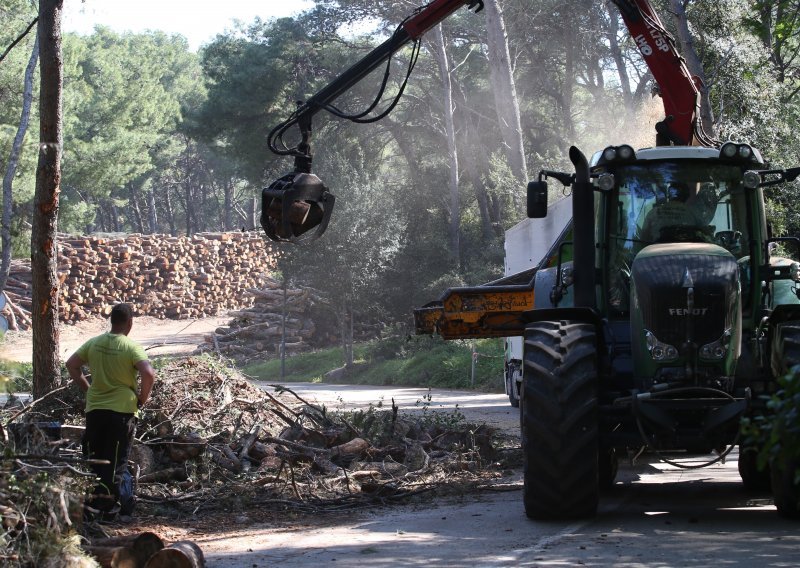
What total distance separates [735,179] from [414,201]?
34.3 m

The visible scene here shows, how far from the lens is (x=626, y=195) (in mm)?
10125

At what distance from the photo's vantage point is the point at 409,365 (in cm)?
3450

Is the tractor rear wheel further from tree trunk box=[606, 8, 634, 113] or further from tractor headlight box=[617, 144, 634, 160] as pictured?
tree trunk box=[606, 8, 634, 113]

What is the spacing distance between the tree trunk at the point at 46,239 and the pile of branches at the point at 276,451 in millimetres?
1259

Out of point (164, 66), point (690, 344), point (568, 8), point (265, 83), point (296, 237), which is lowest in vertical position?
point (690, 344)

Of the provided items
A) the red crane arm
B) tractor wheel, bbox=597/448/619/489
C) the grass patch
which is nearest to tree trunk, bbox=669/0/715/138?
the red crane arm

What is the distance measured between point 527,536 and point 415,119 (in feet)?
130

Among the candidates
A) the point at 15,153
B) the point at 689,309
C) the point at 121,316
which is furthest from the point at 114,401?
the point at 15,153

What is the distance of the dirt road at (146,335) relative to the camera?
39062mm

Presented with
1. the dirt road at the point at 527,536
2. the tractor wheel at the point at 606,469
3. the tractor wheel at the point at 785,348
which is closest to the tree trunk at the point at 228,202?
the tractor wheel at the point at 606,469

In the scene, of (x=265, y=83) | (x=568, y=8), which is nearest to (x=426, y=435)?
(x=265, y=83)

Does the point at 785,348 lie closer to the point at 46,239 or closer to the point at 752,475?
the point at 752,475

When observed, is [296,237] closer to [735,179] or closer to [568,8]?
[735,179]

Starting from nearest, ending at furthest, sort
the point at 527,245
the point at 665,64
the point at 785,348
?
the point at 785,348
the point at 665,64
the point at 527,245
